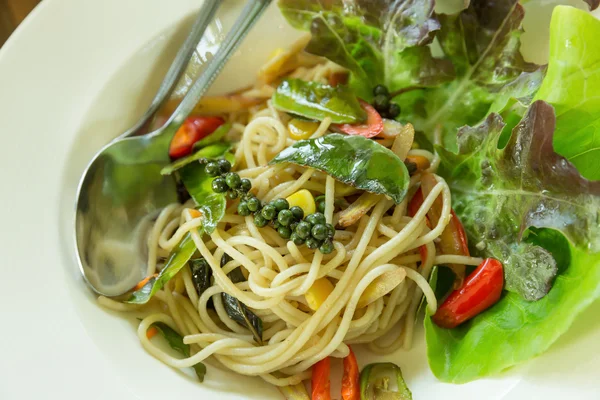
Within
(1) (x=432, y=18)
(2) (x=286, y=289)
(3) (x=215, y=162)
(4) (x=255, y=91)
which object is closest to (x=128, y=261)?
(3) (x=215, y=162)

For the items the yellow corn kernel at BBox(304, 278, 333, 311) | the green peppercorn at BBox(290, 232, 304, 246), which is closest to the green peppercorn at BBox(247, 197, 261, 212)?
the green peppercorn at BBox(290, 232, 304, 246)

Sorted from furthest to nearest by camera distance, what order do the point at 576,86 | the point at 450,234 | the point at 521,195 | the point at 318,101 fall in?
1. the point at 318,101
2. the point at 450,234
3. the point at 521,195
4. the point at 576,86

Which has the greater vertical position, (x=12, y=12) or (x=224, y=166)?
(x=12, y=12)

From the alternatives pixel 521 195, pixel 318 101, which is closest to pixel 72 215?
pixel 318 101

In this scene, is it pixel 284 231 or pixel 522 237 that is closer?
pixel 522 237

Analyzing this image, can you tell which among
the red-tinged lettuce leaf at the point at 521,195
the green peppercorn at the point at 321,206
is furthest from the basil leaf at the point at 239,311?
the red-tinged lettuce leaf at the point at 521,195

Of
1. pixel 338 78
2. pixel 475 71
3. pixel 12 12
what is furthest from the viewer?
pixel 12 12

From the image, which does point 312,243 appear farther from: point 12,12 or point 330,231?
point 12,12

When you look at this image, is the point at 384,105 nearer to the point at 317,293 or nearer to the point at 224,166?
the point at 224,166

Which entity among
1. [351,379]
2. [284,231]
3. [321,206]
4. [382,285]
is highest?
[284,231]
